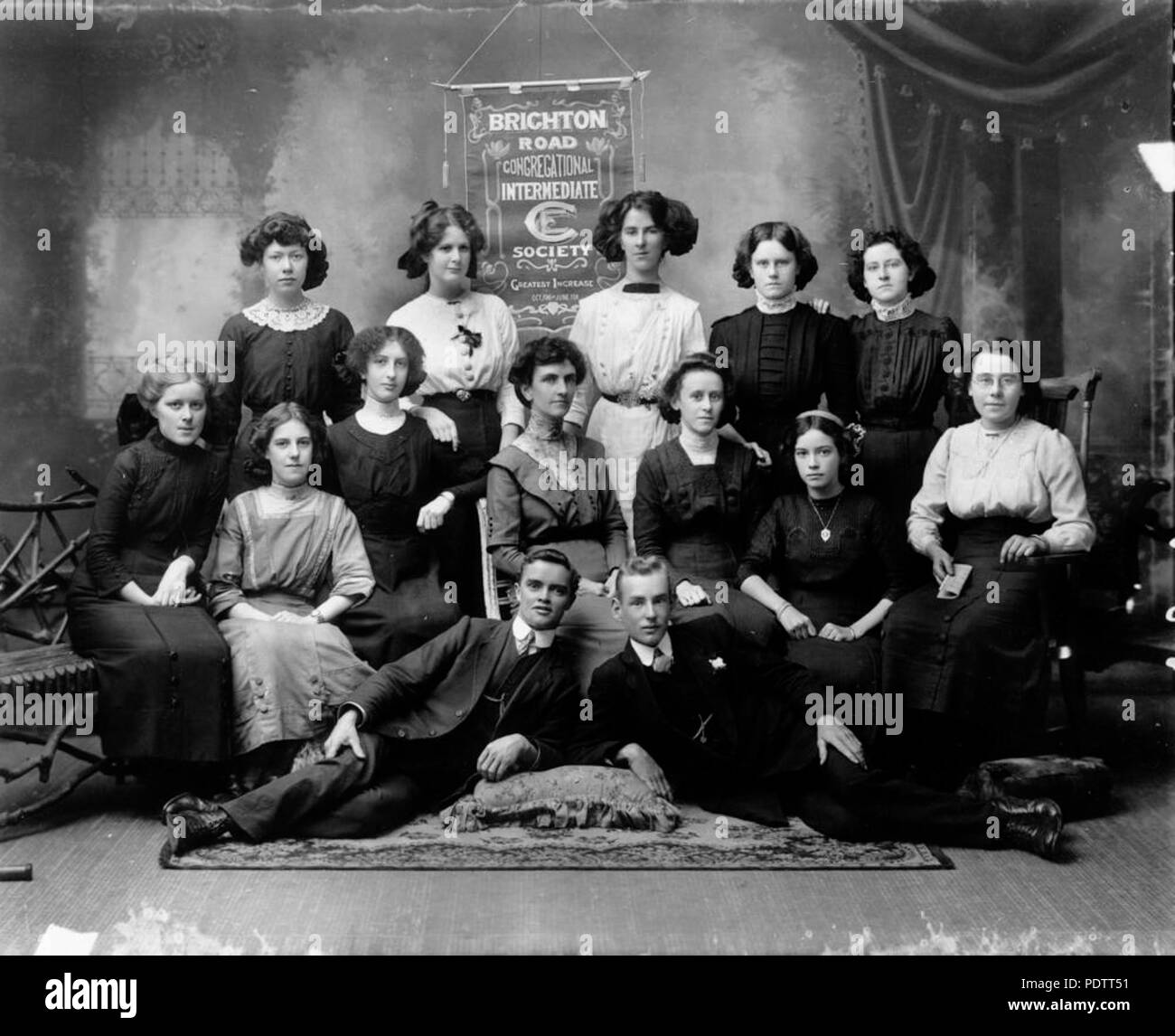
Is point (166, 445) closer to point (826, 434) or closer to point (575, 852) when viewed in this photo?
point (575, 852)

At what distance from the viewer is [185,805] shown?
4.25 meters

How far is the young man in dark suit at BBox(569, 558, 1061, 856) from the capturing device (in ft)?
14.2

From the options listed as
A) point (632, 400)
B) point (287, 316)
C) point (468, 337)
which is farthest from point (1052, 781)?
point (287, 316)

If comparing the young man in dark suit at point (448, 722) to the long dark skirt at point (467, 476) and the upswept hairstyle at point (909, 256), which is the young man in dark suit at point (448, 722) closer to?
the long dark skirt at point (467, 476)

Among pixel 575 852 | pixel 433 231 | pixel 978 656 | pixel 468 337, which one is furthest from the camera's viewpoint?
pixel 468 337

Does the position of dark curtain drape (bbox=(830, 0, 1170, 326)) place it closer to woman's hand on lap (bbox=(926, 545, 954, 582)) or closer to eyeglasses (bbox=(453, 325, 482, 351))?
woman's hand on lap (bbox=(926, 545, 954, 582))

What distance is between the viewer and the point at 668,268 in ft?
16.3

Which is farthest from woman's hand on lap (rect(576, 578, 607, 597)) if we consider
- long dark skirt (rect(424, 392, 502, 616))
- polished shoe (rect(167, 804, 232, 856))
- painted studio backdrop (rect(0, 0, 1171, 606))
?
polished shoe (rect(167, 804, 232, 856))

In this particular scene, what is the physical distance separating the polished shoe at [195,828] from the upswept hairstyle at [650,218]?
2087 mm

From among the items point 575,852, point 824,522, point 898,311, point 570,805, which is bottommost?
point 575,852

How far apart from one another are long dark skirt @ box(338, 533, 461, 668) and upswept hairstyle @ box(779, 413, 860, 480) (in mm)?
1166

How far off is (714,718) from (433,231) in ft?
5.80

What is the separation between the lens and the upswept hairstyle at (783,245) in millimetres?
4770

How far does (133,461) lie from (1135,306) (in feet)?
10.4
